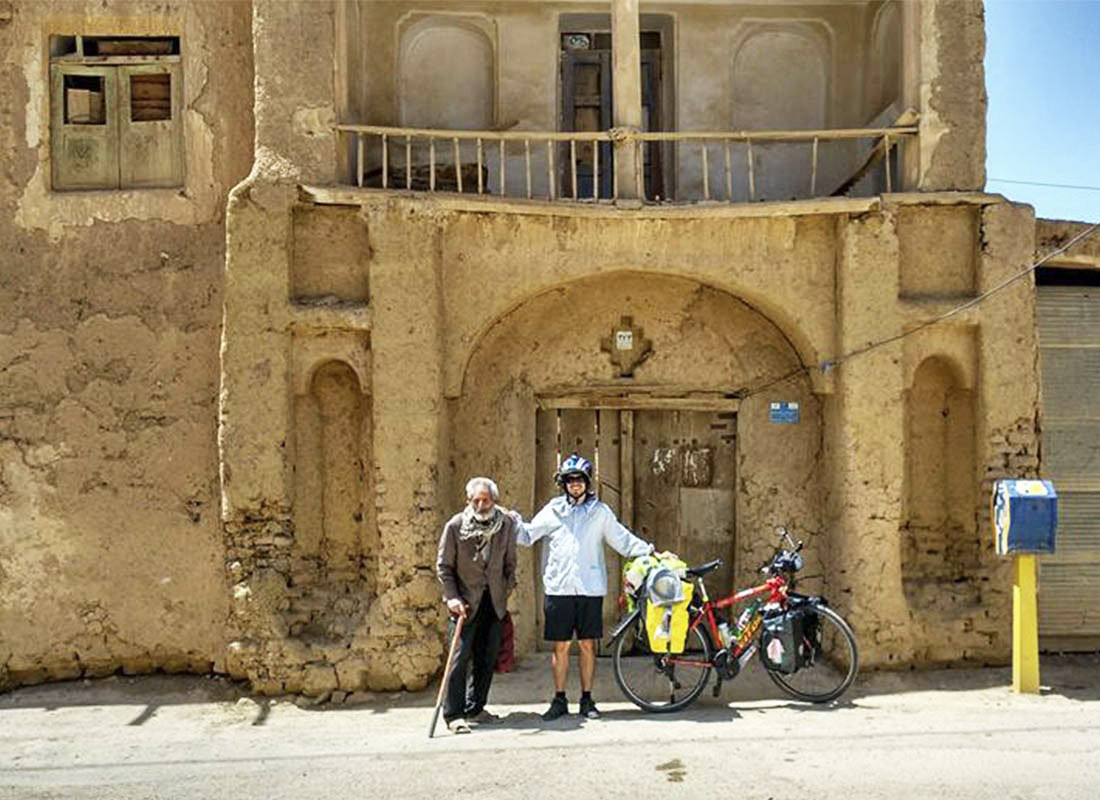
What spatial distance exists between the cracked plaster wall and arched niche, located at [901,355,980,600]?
5819 millimetres

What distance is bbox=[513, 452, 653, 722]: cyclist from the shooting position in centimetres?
686

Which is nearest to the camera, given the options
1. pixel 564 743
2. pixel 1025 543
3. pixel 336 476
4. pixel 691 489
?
pixel 564 743

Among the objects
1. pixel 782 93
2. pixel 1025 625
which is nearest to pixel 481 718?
pixel 1025 625

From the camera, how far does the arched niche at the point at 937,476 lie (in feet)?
27.2

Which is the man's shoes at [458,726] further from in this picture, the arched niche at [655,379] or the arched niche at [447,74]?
the arched niche at [447,74]

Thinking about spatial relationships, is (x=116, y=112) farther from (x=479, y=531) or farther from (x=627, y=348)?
(x=479, y=531)

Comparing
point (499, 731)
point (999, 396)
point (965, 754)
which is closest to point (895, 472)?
point (999, 396)

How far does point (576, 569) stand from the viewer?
6848mm

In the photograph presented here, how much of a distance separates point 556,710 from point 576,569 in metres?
0.99

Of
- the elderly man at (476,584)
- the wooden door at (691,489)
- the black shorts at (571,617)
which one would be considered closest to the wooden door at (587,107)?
the wooden door at (691,489)

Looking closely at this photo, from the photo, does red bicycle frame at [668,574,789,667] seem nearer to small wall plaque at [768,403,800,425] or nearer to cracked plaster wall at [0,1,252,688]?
small wall plaque at [768,403,800,425]

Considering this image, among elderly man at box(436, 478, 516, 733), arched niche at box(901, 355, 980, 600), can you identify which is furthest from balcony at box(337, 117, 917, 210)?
elderly man at box(436, 478, 516, 733)

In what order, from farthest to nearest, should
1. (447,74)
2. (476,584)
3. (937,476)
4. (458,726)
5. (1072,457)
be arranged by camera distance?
(447,74) < (1072,457) < (937,476) < (476,584) < (458,726)

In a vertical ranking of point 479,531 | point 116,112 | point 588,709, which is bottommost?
point 588,709
